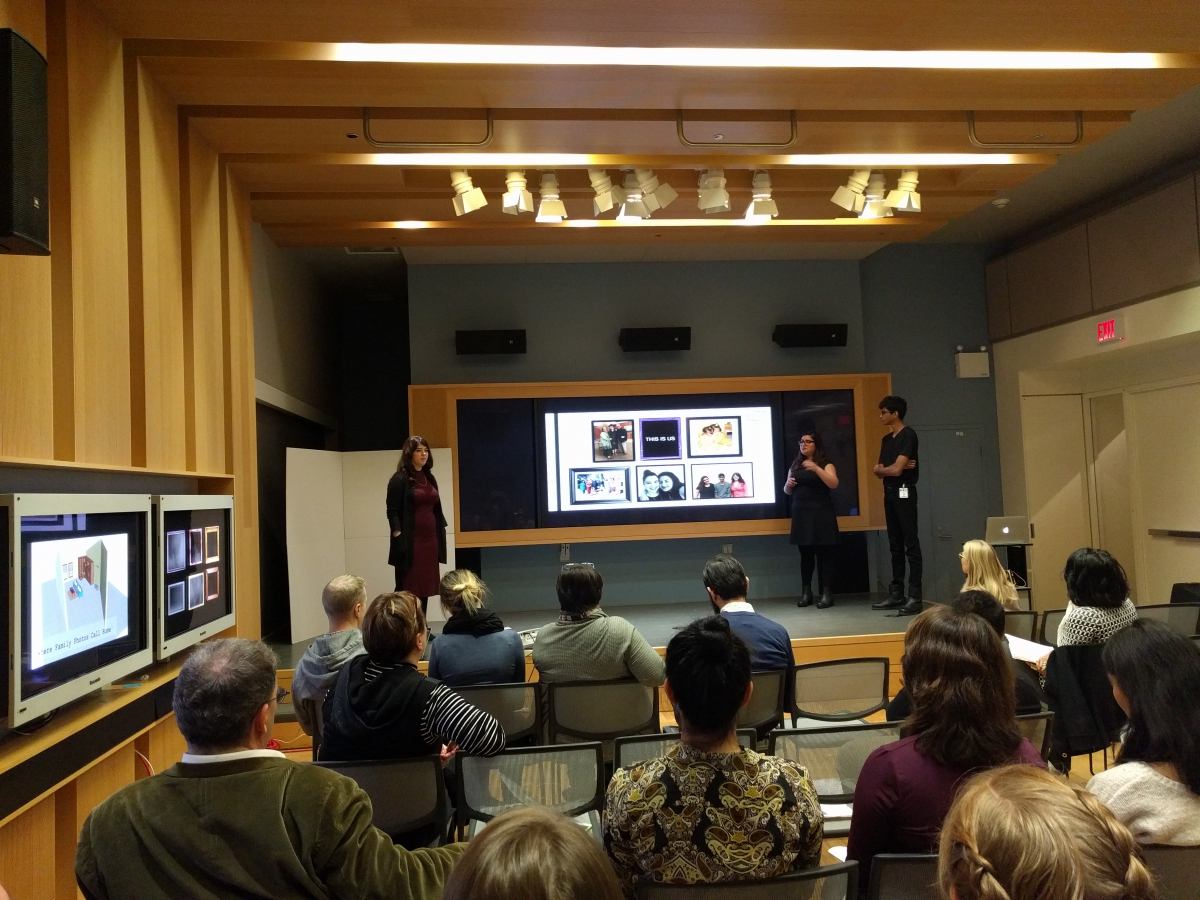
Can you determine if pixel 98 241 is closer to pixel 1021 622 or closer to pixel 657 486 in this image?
pixel 1021 622

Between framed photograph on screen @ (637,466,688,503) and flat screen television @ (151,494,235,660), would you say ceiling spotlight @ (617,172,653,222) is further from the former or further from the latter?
flat screen television @ (151,494,235,660)

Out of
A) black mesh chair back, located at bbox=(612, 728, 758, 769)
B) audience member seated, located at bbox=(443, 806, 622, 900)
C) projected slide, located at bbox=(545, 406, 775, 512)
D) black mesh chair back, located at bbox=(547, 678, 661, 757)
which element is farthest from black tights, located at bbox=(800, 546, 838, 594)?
audience member seated, located at bbox=(443, 806, 622, 900)

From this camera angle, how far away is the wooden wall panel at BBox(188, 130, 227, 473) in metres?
3.85

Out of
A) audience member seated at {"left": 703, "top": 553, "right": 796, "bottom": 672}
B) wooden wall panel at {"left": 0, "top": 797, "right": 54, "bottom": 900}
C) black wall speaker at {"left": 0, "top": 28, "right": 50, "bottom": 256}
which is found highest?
black wall speaker at {"left": 0, "top": 28, "right": 50, "bottom": 256}

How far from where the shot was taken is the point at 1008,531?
679cm

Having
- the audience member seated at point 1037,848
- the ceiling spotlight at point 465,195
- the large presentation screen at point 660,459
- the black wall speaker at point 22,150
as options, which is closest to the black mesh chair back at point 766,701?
the audience member seated at point 1037,848

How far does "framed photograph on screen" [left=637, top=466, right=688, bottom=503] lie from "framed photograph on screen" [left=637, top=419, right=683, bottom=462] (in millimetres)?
115

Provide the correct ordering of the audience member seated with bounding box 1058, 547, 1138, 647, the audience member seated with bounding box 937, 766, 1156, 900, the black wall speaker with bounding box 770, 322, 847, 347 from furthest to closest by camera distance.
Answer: the black wall speaker with bounding box 770, 322, 847, 347, the audience member seated with bounding box 1058, 547, 1138, 647, the audience member seated with bounding box 937, 766, 1156, 900

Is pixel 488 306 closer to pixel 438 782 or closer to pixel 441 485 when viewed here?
pixel 441 485

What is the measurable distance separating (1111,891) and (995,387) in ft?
26.0

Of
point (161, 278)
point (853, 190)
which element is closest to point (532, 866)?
point (161, 278)

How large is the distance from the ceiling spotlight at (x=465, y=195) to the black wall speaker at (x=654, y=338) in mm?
2684

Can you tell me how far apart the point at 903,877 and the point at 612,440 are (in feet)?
18.8

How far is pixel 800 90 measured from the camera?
392 cm
